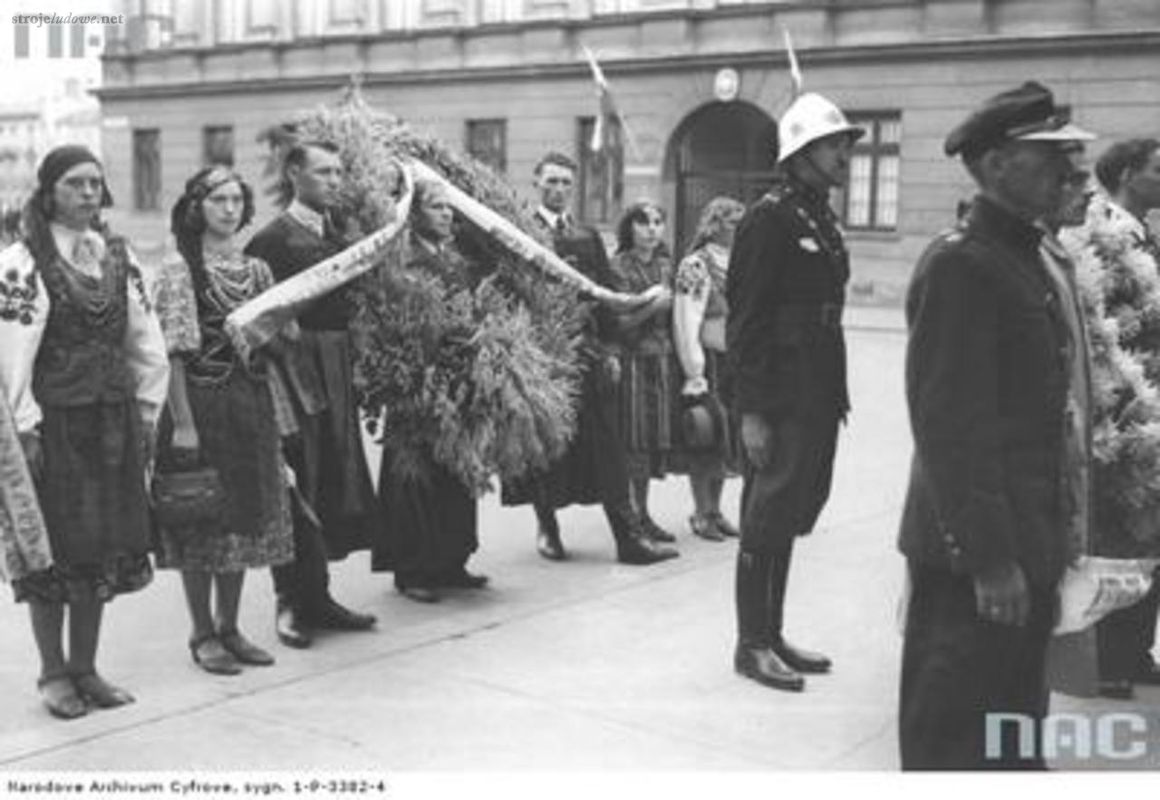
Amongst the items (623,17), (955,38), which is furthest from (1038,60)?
(623,17)

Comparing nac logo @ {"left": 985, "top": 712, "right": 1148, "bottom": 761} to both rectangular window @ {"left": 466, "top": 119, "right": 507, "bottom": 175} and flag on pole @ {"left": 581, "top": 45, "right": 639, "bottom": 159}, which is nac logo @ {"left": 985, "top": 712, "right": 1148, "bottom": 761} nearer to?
flag on pole @ {"left": 581, "top": 45, "right": 639, "bottom": 159}

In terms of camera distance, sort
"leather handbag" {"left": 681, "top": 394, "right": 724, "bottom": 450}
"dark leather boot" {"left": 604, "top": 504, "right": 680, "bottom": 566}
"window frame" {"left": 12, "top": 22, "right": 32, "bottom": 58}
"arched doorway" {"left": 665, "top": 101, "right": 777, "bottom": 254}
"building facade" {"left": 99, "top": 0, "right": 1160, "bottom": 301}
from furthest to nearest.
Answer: "arched doorway" {"left": 665, "top": 101, "right": 777, "bottom": 254}, "building facade" {"left": 99, "top": 0, "right": 1160, "bottom": 301}, "leather handbag" {"left": 681, "top": 394, "right": 724, "bottom": 450}, "dark leather boot" {"left": 604, "top": 504, "right": 680, "bottom": 566}, "window frame" {"left": 12, "top": 22, "right": 32, "bottom": 58}

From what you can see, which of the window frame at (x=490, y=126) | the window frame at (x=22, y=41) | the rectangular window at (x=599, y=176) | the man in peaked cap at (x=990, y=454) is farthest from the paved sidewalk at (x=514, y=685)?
the window frame at (x=490, y=126)

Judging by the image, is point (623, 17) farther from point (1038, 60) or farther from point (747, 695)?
point (747, 695)

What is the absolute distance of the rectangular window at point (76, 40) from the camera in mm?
5336

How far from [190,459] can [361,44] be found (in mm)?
24446

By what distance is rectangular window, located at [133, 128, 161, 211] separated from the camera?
105ft

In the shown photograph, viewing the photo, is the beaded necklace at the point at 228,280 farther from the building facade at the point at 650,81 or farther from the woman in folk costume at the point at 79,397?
the building facade at the point at 650,81

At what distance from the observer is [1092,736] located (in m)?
3.95

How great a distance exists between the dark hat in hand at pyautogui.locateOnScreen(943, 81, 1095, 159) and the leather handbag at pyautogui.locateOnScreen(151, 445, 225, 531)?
105 inches

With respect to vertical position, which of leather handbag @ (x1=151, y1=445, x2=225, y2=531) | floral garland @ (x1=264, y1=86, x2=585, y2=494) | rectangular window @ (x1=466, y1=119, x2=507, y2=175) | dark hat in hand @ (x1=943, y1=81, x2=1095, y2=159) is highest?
rectangular window @ (x1=466, y1=119, x2=507, y2=175)

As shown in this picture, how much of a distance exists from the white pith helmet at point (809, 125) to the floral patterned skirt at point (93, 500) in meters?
2.26

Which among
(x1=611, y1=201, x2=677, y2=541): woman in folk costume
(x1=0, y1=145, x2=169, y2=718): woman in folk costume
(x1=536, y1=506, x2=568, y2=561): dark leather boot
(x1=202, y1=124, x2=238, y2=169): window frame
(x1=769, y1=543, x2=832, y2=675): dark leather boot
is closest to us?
(x1=0, y1=145, x2=169, y2=718): woman in folk costume

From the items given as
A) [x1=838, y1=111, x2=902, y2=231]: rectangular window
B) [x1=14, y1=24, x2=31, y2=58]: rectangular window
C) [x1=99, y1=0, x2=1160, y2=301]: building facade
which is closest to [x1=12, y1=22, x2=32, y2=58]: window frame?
[x1=14, y1=24, x2=31, y2=58]: rectangular window
